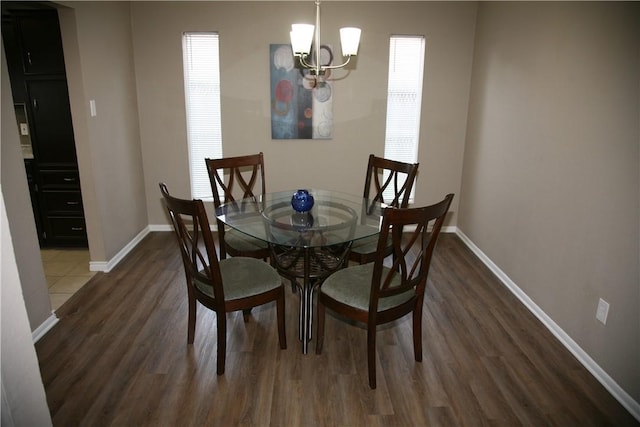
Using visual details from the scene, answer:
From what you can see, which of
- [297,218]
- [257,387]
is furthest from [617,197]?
[257,387]

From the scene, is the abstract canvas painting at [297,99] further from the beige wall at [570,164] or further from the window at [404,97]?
the beige wall at [570,164]

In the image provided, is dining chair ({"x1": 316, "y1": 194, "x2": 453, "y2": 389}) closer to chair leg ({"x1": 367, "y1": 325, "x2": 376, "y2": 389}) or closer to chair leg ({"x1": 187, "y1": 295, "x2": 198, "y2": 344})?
chair leg ({"x1": 367, "y1": 325, "x2": 376, "y2": 389})

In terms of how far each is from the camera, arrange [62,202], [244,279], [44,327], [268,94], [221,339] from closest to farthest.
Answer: [221,339], [244,279], [44,327], [62,202], [268,94]

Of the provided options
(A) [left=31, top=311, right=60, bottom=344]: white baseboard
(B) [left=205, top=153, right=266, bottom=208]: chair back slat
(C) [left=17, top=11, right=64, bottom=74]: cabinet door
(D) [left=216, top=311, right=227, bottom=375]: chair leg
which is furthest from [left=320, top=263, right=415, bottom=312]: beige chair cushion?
(C) [left=17, top=11, right=64, bottom=74]: cabinet door

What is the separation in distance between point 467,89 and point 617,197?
7.60ft

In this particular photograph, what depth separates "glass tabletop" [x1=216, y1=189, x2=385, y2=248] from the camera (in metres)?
2.34

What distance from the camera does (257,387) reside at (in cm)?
216

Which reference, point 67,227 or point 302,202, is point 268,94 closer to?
point 302,202

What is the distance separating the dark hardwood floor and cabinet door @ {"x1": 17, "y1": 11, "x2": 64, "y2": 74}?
1915mm

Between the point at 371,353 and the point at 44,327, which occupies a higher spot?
the point at 371,353

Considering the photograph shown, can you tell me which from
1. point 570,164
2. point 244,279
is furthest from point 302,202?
point 570,164

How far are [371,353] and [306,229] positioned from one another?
0.78 meters

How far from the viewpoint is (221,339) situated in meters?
2.21

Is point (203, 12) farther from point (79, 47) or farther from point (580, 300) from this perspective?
point (580, 300)
